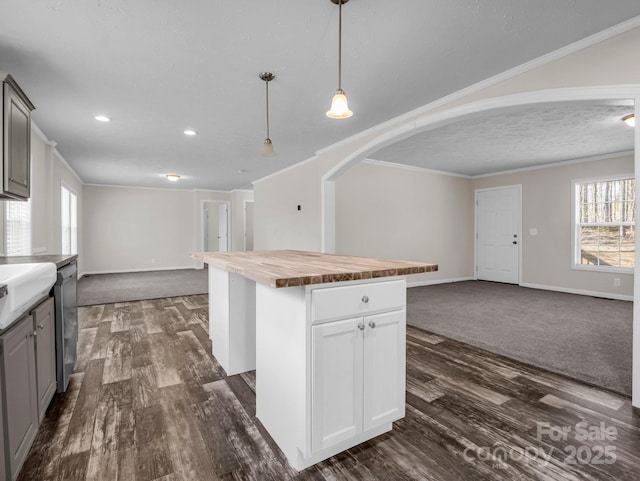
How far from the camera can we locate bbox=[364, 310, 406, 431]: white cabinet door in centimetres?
162

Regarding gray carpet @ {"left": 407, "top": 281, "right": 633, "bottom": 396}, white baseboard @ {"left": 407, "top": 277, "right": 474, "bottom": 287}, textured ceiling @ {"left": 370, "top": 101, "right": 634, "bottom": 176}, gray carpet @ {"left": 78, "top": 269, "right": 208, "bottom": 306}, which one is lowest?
gray carpet @ {"left": 407, "top": 281, "right": 633, "bottom": 396}

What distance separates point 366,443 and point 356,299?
804 mm

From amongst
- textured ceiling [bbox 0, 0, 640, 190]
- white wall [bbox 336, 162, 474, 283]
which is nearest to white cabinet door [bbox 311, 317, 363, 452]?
textured ceiling [bbox 0, 0, 640, 190]

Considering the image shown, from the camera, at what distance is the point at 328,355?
150cm

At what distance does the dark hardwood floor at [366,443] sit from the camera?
1511 mm

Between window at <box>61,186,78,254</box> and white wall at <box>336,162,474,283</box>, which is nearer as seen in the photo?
white wall at <box>336,162,474,283</box>

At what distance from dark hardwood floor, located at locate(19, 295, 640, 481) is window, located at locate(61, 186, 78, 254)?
4.47 m

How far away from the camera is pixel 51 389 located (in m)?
2.02

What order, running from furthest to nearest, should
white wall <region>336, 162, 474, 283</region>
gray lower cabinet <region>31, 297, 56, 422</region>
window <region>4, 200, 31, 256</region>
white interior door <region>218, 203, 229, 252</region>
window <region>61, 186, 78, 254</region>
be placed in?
white interior door <region>218, 203, 229, 252</region> → window <region>61, 186, 78, 254</region> → white wall <region>336, 162, 474, 283</region> → window <region>4, 200, 31, 256</region> → gray lower cabinet <region>31, 297, 56, 422</region>

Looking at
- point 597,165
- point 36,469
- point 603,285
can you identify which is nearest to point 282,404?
point 36,469

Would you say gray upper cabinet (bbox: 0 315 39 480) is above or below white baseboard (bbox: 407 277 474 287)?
above

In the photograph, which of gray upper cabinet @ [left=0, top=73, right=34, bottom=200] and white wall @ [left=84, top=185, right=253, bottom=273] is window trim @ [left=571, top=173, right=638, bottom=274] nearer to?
gray upper cabinet @ [left=0, top=73, right=34, bottom=200]

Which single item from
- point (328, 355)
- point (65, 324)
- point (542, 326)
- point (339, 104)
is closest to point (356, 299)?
point (328, 355)

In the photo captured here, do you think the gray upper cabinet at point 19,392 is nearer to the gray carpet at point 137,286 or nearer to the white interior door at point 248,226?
the gray carpet at point 137,286
